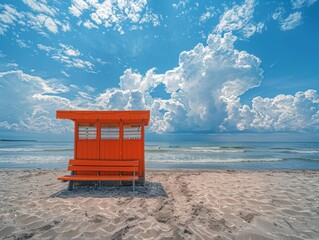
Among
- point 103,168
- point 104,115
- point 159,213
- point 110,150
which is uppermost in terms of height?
point 104,115

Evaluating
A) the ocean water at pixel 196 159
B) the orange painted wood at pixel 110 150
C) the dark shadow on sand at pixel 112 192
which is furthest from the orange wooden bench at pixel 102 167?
the ocean water at pixel 196 159

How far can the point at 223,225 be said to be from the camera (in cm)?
445

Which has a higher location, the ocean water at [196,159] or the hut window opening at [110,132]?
the hut window opening at [110,132]

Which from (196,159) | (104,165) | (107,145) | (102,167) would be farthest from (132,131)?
(196,159)

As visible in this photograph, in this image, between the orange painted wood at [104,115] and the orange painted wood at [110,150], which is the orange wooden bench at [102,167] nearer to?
the orange painted wood at [110,150]

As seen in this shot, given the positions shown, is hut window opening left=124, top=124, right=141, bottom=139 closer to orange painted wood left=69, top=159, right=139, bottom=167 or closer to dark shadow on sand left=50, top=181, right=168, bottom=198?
orange painted wood left=69, top=159, right=139, bottom=167

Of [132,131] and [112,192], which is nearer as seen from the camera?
[112,192]

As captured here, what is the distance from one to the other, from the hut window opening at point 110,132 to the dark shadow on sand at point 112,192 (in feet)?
7.28

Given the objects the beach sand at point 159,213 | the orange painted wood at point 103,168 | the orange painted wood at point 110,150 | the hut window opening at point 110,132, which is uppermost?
the hut window opening at point 110,132

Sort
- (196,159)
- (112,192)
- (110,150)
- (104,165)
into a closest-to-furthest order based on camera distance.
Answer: (112,192) → (104,165) → (110,150) → (196,159)

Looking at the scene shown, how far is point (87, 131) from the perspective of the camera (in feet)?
26.1

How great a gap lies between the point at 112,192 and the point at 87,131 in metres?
2.92

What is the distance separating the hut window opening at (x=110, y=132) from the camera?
7.91 metres

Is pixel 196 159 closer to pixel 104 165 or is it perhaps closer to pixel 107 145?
pixel 107 145
